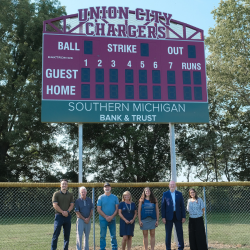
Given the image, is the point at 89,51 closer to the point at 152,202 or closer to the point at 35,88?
the point at 152,202

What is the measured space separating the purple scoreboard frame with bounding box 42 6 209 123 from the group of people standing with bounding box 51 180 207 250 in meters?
3.36

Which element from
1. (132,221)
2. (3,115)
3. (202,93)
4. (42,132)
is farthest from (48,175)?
(132,221)

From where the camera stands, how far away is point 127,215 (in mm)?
6324

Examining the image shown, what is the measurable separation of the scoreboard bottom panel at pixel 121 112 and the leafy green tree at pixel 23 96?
10.4m

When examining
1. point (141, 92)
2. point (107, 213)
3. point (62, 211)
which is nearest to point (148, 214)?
point (107, 213)

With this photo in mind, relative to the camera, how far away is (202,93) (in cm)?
1007

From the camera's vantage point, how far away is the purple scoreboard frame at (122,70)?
940cm

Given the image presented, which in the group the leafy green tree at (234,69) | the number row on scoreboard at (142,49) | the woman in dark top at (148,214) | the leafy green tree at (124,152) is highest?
the leafy green tree at (234,69)

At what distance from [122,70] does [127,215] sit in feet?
16.1

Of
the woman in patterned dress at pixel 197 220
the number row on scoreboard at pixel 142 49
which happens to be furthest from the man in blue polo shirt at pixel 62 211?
the number row on scoreboard at pixel 142 49

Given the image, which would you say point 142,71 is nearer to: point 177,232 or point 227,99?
point 177,232

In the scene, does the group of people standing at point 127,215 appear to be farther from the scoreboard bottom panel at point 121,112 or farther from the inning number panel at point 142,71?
the inning number panel at point 142,71

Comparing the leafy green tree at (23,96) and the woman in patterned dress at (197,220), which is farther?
Result: the leafy green tree at (23,96)

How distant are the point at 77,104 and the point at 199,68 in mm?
3986
